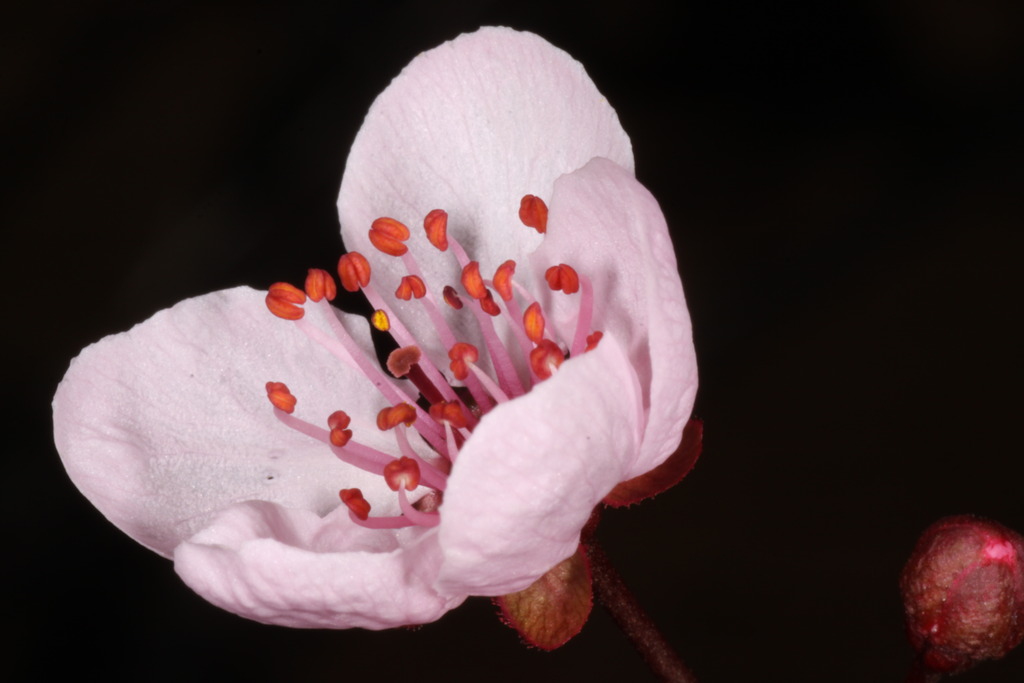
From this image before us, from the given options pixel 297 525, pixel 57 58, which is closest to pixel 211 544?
pixel 297 525

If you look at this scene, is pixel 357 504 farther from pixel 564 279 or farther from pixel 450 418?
pixel 564 279

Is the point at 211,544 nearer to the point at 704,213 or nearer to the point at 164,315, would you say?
the point at 164,315

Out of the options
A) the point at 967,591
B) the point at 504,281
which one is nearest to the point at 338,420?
the point at 504,281

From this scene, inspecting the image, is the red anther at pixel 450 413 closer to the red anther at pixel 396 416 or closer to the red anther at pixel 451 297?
the red anther at pixel 396 416

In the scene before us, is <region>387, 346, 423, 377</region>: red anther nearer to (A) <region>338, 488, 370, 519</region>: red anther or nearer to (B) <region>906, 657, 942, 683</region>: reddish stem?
(A) <region>338, 488, 370, 519</region>: red anther

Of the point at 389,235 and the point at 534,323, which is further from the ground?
the point at 389,235

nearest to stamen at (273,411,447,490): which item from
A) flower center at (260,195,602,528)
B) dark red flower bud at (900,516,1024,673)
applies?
flower center at (260,195,602,528)
